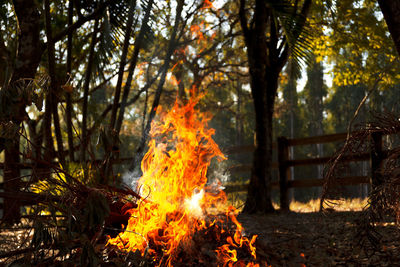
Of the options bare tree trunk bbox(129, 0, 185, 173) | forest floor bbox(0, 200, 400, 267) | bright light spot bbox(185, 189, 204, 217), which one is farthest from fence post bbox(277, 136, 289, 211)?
bright light spot bbox(185, 189, 204, 217)

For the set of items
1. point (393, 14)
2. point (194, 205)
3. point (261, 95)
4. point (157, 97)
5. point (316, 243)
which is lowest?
point (316, 243)

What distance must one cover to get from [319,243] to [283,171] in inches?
144

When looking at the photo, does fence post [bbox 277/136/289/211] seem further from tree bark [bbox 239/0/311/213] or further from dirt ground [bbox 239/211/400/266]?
dirt ground [bbox 239/211/400/266]

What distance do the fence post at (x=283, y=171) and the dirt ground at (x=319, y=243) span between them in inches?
82.7

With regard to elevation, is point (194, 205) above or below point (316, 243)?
above

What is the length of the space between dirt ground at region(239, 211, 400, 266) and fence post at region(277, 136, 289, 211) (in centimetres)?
210

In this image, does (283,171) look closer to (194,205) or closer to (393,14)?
(194,205)

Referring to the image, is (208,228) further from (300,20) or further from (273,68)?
(273,68)

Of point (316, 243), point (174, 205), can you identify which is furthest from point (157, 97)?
point (316, 243)

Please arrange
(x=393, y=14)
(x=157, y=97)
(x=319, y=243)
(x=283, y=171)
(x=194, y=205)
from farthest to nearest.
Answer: (x=283, y=171) → (x=157, y=97) → (x=319, y=243) → (x=194, y=205) → (x=393, y=14)

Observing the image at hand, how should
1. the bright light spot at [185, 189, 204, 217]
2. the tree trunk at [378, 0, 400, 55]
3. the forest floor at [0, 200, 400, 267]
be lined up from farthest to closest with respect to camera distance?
the forest floor at [0, 200, 400, 267] < the bright light spot at [185, 189, 204, 217] < the tree trunk at [378, 0, 400, 55]

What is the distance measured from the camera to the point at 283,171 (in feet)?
29.5

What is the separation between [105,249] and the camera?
147 inches

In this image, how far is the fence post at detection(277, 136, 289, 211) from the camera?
8751 millimetres
